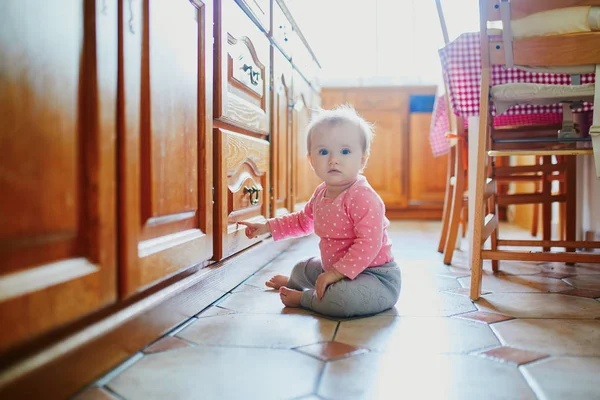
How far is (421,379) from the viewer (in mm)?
852

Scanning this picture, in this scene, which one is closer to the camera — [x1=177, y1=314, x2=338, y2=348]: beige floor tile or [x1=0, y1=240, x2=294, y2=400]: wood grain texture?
[x1=0, y1=240, x2=294, y2=400]: wood grain texture

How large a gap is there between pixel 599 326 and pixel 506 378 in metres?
0.45

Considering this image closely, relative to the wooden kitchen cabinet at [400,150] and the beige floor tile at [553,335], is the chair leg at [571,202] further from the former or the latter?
the wooden kitchen cabinet at [400,150]

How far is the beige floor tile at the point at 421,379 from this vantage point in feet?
2.59

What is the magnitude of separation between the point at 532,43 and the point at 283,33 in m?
1.08

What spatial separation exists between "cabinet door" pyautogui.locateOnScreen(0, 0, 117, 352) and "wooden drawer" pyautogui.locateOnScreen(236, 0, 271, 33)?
0.84m

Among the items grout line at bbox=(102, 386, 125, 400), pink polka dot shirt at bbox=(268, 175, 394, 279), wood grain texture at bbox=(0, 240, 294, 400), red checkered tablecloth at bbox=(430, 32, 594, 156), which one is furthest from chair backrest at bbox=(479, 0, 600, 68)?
grout line at bbox=(102, 386, 125, 400)

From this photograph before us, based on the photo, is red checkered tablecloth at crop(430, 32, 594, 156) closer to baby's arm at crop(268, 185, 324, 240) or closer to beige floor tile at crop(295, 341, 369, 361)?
baby's arm at crop(268, 185, 324, 240)

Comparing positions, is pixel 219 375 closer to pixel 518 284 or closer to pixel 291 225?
pixel 291 225

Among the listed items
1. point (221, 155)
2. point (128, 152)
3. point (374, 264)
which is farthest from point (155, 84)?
point (374, 264)

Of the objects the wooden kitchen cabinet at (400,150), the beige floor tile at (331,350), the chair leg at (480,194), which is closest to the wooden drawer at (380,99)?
the wooden kitchen cabinet at (400,150)

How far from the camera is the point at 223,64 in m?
1.37

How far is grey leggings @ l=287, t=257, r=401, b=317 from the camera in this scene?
1.23m

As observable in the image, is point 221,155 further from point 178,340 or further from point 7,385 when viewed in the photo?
point 7,385
